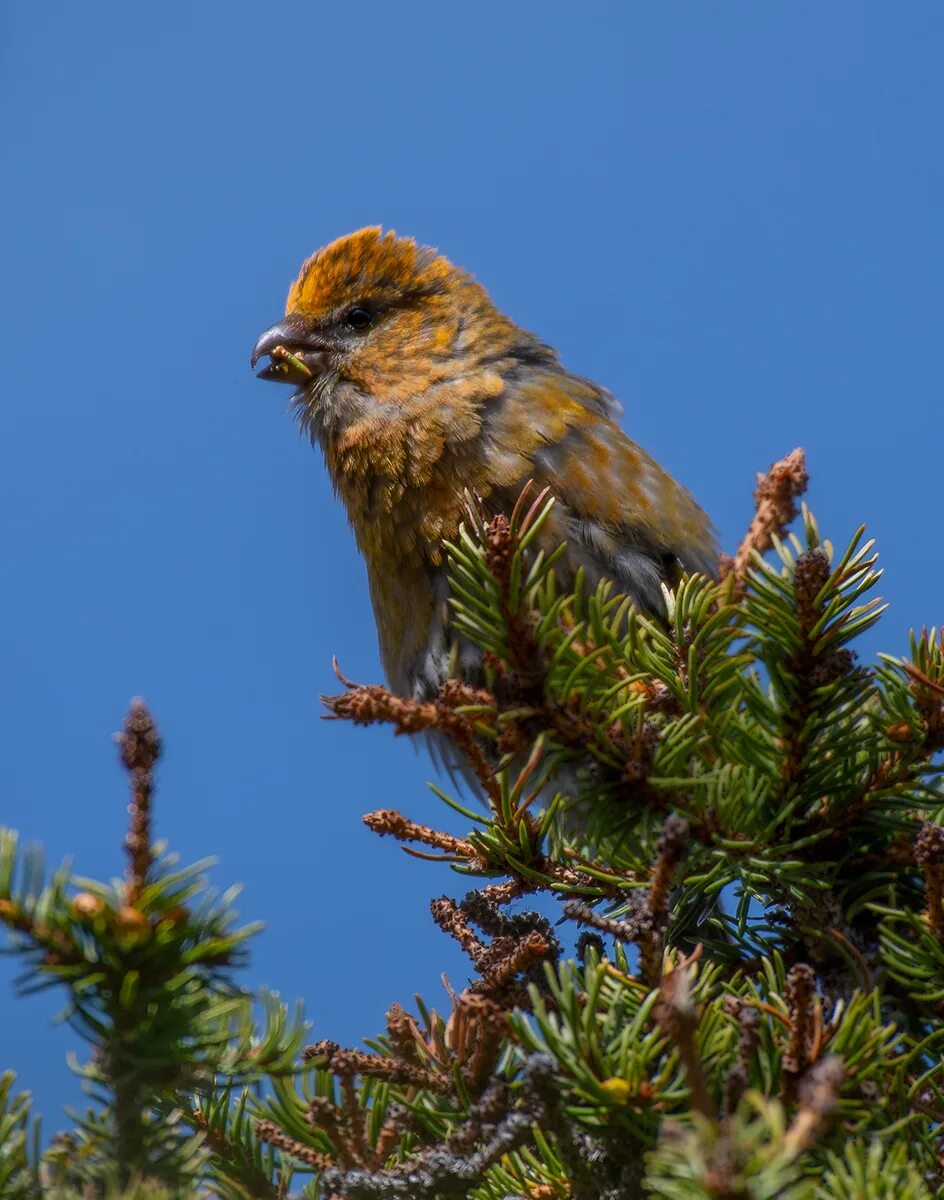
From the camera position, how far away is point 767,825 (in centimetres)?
138

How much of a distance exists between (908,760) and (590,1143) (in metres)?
0.52

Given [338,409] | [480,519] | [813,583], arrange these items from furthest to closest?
[338,409] < [480,519] < [813,583]

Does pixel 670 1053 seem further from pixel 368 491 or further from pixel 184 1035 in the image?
pixel 368 491

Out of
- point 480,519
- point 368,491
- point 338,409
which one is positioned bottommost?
point 480,519

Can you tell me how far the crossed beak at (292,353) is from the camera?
3.38 metres

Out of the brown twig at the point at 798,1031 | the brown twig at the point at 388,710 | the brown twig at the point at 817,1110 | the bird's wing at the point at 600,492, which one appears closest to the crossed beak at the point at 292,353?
the bird's wing at the point at 600,492

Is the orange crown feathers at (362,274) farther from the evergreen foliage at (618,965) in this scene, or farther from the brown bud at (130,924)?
the brown bud at (130,924)

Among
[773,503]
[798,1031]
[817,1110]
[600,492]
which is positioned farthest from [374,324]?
[817,1110]

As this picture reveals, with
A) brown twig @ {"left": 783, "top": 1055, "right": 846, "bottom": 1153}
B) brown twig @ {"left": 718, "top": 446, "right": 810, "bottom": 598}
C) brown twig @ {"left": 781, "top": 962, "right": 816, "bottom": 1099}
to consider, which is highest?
brown twig @ {"left": 718, "top": 446, "right": 810, "bottom": 598}

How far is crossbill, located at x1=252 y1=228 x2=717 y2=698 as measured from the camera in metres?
2.73

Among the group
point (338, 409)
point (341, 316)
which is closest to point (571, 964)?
point (338, 409)

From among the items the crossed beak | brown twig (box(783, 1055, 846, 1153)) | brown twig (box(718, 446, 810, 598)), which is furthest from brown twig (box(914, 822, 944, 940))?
the crossed beak

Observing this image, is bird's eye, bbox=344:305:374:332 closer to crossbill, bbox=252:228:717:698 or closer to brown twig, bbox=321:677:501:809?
crossbill, bbox=252:228:717:698

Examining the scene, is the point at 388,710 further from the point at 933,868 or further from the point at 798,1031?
the point at 933,868
